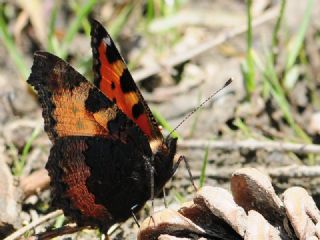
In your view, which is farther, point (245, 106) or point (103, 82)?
point (245, 106)

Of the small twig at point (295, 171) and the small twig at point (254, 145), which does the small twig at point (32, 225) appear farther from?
the small twig at point (295, 171)

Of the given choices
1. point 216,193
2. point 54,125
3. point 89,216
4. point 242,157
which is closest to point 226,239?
point 216,193

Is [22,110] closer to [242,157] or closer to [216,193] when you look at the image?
[242,157]

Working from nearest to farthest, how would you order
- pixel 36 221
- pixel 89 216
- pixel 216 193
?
pixel 216 193, pixel 89 216, pixel 36 221

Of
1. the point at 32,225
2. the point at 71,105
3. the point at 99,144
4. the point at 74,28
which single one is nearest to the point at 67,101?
the point at 71,105

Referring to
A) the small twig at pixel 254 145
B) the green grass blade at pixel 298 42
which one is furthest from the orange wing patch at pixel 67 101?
the green grass blade at pixel 298 42

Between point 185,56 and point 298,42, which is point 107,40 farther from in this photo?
point 298,42
